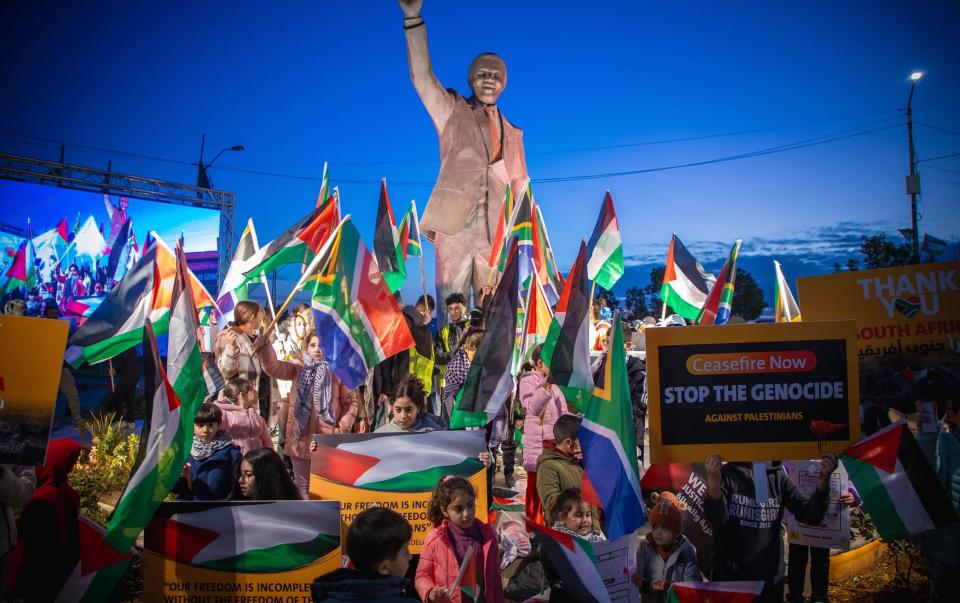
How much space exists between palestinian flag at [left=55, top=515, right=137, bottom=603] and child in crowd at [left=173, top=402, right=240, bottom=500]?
65 cm

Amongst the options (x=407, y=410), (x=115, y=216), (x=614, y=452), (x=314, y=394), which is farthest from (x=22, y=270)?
(x=614, y=452)

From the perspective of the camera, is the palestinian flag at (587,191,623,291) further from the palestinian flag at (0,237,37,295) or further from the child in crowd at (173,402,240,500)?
the palestinian flag at (0,237,37,295)

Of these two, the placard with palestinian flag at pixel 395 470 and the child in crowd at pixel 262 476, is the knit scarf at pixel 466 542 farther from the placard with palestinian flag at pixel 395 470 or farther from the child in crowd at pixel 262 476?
the child in crowd at pixel 262 476

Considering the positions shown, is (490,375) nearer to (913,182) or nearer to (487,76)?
(487,76)

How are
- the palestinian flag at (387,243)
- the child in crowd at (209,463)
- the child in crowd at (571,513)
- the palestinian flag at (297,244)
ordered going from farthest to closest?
the palestinian flag at (387,243) < the palestinian flag at (297,244) < the child in crowd at (209,463) < the child in crowd at (571,513)

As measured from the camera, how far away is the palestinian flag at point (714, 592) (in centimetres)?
405

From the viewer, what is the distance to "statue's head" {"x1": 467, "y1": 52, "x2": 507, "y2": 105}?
13.8 meters

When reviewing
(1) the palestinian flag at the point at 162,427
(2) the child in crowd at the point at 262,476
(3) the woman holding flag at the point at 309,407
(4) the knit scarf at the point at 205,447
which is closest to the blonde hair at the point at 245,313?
(3) the woman holding flag at the point at 309,407

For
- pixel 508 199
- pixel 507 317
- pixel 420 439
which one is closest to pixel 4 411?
pixel 420 439

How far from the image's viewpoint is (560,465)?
5059mm

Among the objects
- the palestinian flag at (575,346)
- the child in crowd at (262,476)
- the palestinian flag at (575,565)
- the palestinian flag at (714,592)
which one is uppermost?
the palestinian flag at (575,346)

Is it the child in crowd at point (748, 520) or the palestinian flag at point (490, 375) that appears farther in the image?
the palestinian flag at point (490, 375)

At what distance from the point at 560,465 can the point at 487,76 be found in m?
10.3

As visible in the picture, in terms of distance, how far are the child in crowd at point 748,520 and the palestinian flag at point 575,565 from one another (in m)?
0.83
